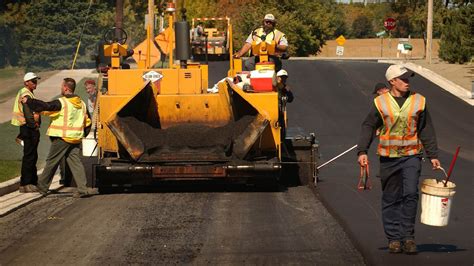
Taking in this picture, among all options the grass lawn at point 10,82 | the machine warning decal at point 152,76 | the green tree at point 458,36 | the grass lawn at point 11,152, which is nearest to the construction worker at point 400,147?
the machine warning decal at point 152,76

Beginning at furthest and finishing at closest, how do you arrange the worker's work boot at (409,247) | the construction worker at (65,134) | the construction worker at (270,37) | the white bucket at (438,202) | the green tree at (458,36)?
the green tree at (458,36), the construction worker at (270,37), the construction worker at (65,134), the worker's work boot at (409,247), the white bucket at (438,202)

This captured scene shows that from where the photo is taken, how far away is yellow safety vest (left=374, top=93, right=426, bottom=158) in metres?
8.39

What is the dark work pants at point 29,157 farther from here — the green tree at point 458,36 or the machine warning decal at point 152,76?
the green tree at point 458,36

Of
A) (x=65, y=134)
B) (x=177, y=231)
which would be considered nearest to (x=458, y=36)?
(x=65, y=134)

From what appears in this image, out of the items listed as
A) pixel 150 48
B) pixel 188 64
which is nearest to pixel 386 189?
pixel 188 64

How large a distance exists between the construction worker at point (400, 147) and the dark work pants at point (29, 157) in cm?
620

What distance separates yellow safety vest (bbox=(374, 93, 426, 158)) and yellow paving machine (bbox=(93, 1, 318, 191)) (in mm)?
4330

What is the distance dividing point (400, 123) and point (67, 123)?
6.01 meters

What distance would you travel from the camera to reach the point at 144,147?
1295 cm

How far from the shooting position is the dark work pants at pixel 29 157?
13172 mm

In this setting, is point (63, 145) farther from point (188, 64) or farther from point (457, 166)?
point (457, 166)

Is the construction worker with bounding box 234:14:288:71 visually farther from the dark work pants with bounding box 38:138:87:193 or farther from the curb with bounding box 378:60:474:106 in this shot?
the curb with bounding box 378:60:474:106

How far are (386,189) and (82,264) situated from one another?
2806 mm

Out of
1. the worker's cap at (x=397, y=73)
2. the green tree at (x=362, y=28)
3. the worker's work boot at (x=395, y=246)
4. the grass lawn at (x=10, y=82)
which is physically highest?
the worker's cap at (x=397, y=73)
